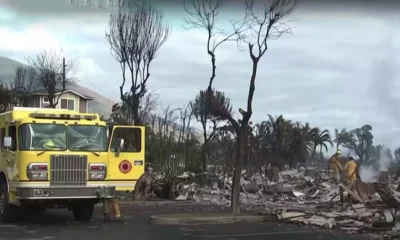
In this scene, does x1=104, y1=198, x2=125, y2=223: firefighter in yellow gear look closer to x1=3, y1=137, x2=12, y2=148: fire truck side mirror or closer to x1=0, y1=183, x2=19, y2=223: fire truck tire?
x1=0, y1=183, x2=19, y2=223: fire truck tire

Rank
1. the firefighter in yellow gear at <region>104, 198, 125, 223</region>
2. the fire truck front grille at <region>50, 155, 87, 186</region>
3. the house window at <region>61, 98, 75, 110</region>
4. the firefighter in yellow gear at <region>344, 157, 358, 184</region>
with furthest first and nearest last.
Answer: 1. the house window at <region>61, 98, 75, 110</region>
2. the firefighter in yellow gear at <region>344, 157, 358, 184</region>
3. the firefighter in yellow gear at <region>104, 198, 125, 223</region>
4. the fire truck front grille at <region>50, 155, 87, 186</region>

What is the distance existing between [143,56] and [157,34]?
48.0 inches

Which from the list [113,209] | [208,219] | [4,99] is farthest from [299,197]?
[4,99]

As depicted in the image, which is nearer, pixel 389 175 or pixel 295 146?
pixel 389 175

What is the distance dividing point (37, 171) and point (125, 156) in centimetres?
231

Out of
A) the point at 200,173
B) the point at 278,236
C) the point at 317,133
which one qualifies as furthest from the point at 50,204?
the point at 317,133

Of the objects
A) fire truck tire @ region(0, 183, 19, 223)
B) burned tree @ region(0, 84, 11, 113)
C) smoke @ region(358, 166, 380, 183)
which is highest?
burned tree @ region(0, 84, 11, 113)

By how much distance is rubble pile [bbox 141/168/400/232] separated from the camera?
1519 centimetres

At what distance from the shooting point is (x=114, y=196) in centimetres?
1519

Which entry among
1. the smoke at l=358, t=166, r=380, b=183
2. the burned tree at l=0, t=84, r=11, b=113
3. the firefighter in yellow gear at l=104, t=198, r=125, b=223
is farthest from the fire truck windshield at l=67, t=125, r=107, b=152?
the burned tree at l=0, t=84, r=11, b=113

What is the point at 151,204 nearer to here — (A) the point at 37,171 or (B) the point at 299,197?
(B) the point at 299,197

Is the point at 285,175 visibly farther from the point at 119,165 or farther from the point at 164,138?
the point at 119,165

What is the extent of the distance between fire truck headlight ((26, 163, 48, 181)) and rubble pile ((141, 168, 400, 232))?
6284mm

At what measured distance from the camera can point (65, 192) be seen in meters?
14.6
